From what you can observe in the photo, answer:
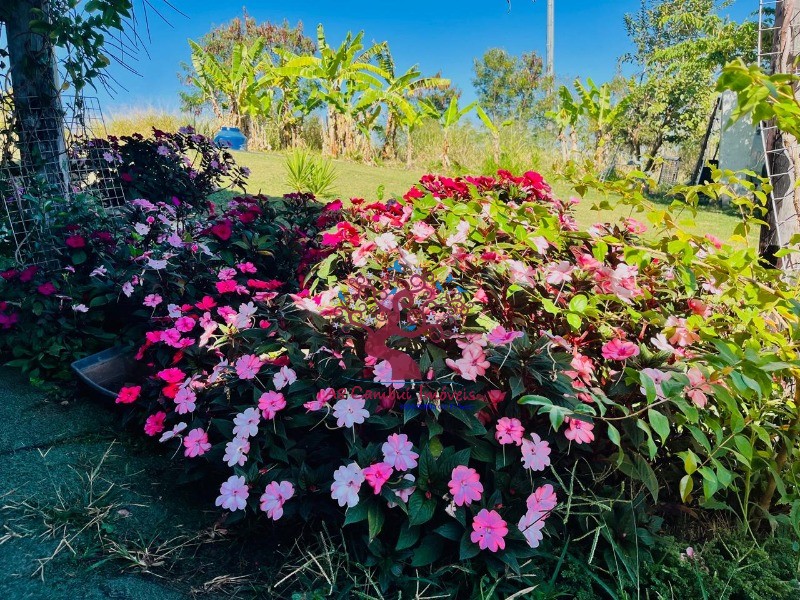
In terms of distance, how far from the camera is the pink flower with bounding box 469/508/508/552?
1.42m

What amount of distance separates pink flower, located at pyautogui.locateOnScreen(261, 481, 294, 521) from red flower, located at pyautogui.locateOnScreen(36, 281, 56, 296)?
1.67m

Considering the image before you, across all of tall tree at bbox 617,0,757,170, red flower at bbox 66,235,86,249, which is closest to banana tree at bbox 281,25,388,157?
tall tree at bbox 617,0,757,170

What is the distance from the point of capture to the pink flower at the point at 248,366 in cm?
173

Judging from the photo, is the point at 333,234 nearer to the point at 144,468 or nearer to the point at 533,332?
the point at 533,332

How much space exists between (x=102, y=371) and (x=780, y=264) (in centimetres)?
293

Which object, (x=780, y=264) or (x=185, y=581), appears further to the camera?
(x=780, y=264)

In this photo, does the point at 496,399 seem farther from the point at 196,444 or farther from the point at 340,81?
the point at 340,81

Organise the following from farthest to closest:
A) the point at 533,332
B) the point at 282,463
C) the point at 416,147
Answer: the point at 416,147 → the point at 533,332 → the point at 282,463

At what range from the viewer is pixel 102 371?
97.5 inches

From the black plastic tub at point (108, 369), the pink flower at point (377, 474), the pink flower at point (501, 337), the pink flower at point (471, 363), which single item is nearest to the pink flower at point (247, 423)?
the pink flower at point (377, 474)

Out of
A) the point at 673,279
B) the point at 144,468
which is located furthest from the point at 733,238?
the point at 144,468

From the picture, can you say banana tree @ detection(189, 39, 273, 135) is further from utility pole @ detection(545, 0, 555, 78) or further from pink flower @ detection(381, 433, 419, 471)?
pink flower @ detection(381, 433, 419, 471)

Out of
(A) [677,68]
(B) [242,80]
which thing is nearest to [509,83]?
(A) [677,68]

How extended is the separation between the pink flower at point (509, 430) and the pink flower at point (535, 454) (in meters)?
0.02
